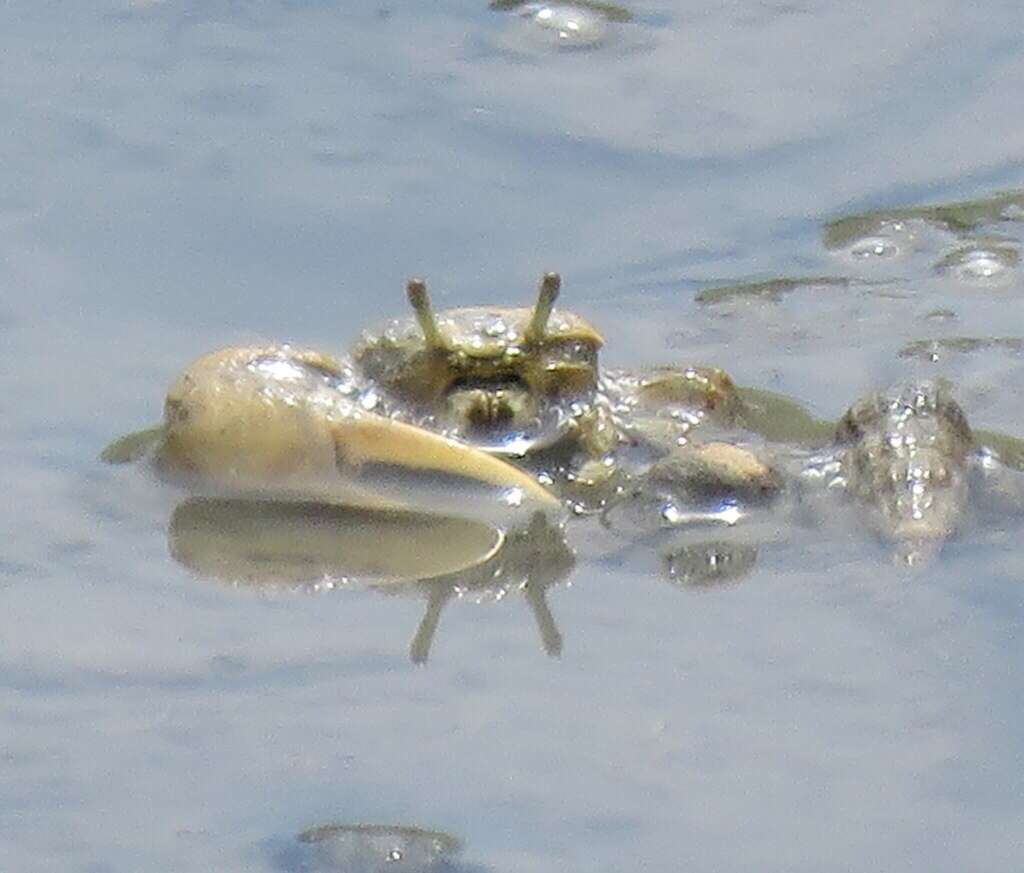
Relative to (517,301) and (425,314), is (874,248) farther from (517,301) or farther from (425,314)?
(425,314)

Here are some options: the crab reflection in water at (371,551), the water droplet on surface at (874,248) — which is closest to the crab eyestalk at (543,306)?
the crab reflection in water at (371,551)

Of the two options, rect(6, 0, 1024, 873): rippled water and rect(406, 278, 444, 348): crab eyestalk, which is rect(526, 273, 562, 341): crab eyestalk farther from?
rect(6, 0, 1024, 873): rippled water

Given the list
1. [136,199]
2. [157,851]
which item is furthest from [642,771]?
[136,199]

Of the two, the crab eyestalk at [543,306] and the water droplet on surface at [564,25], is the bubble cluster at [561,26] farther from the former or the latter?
the crab eyestalk at [543,306]

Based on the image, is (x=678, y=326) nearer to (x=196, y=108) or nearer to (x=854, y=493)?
(x=854, y=493)

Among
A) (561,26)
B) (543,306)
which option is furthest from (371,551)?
(561,26)
